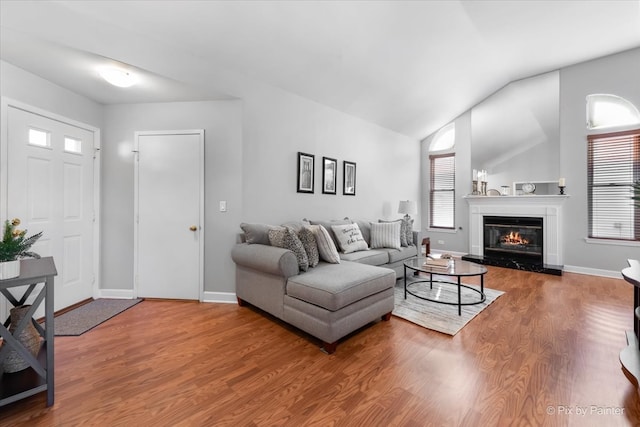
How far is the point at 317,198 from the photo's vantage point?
4219 millimetres

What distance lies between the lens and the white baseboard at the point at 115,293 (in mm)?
3336

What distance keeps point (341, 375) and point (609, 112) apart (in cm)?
583

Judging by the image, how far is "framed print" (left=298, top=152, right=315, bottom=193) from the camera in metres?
3.91

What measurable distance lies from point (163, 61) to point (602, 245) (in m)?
6.59

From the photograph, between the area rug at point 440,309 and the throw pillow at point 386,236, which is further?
the throw pillow at point 386,236

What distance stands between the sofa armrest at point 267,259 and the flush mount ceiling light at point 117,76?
6.30ft

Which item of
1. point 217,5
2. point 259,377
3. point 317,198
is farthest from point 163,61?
point 259,377

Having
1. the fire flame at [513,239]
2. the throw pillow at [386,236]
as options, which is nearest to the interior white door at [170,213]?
the throw pillow at [386,236]

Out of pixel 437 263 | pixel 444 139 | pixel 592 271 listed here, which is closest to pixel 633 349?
pixel 437 263

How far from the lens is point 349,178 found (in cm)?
472

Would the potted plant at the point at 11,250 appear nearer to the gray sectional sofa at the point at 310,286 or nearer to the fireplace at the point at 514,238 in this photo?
the gray sectional sofa at the point at 310,286

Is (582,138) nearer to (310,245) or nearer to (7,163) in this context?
(310,245)

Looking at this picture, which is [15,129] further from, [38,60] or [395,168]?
[395,168]

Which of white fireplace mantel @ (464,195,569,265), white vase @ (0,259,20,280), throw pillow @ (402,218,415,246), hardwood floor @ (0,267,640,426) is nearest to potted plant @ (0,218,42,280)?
white vase @ (0,259,20,280)
